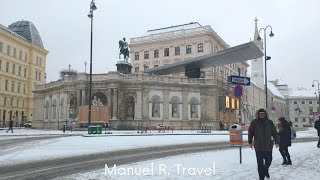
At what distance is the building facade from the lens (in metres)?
78.2

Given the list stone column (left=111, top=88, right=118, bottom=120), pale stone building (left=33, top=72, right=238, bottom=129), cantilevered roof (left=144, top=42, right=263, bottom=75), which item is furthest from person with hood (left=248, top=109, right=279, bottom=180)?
stone column (left=111, top=88, right=118, bottom=120)

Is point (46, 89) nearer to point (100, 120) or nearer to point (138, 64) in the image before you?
point (100, 120)

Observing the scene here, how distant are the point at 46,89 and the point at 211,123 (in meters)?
25.3

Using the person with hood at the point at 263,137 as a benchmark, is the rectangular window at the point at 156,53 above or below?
above

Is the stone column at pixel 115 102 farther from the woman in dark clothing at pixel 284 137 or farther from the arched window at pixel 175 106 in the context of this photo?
the woman in dark clothing at pixel 284 137

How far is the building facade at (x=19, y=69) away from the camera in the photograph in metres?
78.2

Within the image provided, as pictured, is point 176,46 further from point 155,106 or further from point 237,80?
point 237,80

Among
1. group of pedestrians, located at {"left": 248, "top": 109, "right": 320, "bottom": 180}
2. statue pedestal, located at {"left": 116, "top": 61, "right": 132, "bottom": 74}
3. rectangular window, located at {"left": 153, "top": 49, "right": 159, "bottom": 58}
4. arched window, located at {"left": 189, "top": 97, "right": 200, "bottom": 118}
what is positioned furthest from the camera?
rectangular window, located at {"left": 153, "top": 49, "right": 159, "bottom": 58}

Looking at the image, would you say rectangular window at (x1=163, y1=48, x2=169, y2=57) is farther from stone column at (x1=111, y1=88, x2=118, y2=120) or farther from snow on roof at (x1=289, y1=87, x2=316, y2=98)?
snow on roof at (x1=289, y1=87, x2=316, y2=98)

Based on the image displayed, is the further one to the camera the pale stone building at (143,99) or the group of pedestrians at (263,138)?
the pale stone building at (143,99)

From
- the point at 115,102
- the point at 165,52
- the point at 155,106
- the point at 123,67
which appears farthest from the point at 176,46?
the point at 115,102

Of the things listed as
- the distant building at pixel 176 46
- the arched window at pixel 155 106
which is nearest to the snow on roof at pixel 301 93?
the distant building at pixel 176 46

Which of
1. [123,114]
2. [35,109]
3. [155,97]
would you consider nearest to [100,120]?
[123,114]

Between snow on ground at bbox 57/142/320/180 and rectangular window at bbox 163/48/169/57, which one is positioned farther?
rectangular window at bbox 163/48/169/57
